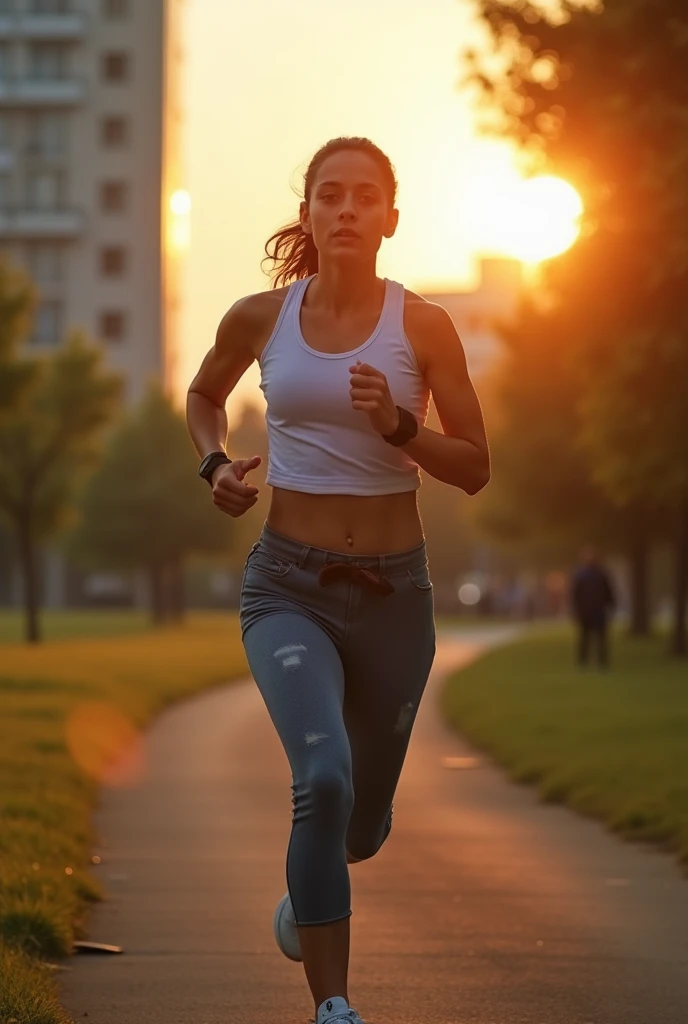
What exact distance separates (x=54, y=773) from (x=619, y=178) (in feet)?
27.0

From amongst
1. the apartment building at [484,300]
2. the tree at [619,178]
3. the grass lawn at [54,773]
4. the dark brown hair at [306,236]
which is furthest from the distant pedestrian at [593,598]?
the apartment building at [484,300]

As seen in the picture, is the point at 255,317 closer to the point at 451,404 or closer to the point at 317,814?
the point at 451,404

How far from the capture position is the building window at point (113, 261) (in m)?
99.5

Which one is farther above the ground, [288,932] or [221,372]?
[221,372]

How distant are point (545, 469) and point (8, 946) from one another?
36.1m

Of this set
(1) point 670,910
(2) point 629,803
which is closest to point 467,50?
(2) point 629,803

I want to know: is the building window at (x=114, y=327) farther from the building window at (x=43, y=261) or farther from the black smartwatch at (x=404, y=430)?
the black smartwatch at (x=404, y=430)

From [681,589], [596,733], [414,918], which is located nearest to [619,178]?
[596,733]

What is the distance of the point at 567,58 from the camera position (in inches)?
761

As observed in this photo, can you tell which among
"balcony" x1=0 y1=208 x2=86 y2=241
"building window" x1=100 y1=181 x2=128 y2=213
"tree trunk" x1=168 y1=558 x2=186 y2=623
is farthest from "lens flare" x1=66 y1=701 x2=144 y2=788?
"building window" x1=100 y1=181 x2=128 y2=213

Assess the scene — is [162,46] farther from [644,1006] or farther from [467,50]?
[644,1006]

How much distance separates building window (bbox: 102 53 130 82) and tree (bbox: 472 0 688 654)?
80655 mm

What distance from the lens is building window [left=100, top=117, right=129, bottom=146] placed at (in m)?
99.1

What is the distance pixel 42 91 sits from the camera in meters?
98.8
